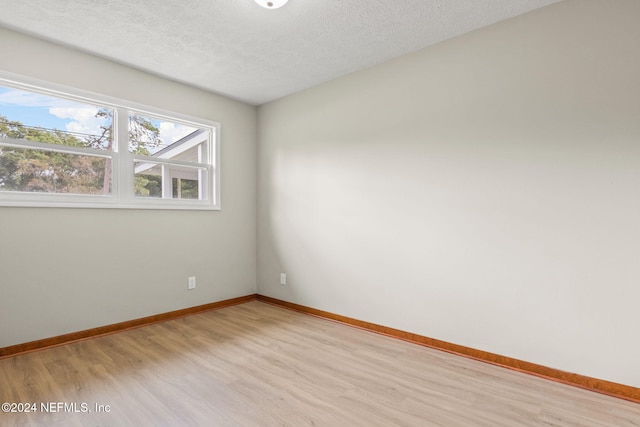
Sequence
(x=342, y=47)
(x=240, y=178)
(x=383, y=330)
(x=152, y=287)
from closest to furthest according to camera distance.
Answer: (x=342, y=47), (x=383, y=330), (x=152, y=287), (x=240, y=178)

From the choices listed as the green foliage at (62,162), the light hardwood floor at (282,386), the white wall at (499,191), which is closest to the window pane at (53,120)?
the green foliage at (62,162)

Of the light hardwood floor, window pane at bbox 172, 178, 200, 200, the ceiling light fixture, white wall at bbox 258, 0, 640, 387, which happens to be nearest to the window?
window pane at bbox 172, 178, 200, 200

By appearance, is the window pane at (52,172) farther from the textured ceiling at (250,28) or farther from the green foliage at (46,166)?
the textured ceiling at (250,28)

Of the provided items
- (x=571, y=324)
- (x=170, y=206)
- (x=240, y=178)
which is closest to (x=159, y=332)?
(x=170, y=206)

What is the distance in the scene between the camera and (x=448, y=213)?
2.55 metres

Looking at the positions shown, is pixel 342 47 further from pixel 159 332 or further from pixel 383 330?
pixel 159 332

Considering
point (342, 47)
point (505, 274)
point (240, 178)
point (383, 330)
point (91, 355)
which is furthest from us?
point (240, 178)

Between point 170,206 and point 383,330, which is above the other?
point 170,206

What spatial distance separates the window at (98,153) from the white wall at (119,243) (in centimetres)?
11

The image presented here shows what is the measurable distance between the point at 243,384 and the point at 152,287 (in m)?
1.71

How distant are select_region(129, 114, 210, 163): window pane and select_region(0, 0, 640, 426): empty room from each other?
3cm

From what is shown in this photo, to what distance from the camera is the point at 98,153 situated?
2.85m

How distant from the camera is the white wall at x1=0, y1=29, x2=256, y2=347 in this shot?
2.45 metres

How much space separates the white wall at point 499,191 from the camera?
191 centimetres
